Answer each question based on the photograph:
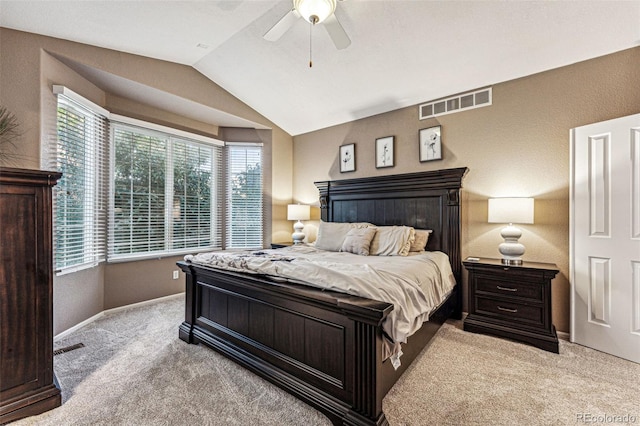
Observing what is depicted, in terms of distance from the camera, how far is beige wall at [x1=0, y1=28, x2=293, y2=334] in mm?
2566

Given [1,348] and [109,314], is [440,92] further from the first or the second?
[109,314]

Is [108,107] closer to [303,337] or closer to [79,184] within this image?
[79,184]

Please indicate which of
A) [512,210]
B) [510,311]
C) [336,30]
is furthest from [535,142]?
[336,30]

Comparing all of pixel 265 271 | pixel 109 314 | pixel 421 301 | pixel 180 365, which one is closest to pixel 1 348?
pixel 180 365

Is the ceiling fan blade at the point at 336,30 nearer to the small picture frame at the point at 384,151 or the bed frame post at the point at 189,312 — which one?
the small picture frame at the point at 384,151

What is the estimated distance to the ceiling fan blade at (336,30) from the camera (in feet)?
6.61

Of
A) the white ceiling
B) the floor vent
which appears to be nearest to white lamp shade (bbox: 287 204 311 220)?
the white ceiling

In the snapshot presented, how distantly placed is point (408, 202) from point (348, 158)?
4.25 feet

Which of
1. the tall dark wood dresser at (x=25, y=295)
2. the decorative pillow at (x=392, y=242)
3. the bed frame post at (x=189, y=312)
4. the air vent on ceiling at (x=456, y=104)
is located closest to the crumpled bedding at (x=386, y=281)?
the bed frame post at (x=189, y=312)

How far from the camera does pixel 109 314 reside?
3496 mm

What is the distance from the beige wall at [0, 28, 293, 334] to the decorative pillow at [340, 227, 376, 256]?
6.18 feet

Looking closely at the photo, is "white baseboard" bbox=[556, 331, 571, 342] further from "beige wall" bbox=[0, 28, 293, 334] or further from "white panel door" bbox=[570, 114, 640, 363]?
"beige wall" bbox=[0, 28, 293, 334]

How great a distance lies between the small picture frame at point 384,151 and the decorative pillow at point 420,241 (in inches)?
45.2

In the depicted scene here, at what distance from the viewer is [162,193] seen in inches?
162
